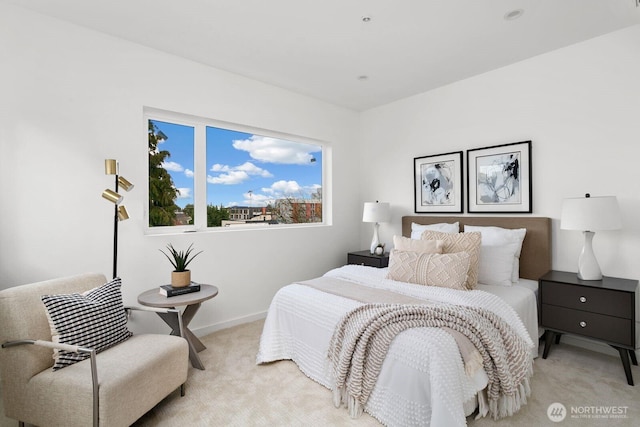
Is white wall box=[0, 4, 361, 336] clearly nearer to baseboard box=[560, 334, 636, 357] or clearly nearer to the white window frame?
the white window frame

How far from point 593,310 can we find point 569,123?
64.2 inches

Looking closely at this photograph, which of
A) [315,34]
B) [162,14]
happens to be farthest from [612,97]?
[162,14]

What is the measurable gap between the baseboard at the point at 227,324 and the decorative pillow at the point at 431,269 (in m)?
1.68

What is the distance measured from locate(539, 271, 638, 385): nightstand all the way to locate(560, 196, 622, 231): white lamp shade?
45 cm

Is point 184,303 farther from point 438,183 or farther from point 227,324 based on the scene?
point 438,183

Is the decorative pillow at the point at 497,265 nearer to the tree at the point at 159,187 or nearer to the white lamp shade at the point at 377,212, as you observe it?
the white lamp shade at the point at 377,212

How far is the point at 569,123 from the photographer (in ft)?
9.70

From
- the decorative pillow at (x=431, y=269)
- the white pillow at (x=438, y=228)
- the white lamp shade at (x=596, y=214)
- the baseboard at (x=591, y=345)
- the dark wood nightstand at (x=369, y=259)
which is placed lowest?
the baseboard at (x=591, y=345)

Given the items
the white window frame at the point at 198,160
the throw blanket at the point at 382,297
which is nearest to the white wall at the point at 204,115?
the white window frame at the point at 198,160

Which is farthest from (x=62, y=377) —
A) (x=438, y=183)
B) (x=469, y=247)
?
(x=438, y=183)

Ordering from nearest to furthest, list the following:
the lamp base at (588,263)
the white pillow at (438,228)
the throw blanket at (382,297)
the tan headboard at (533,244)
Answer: the throw blanket at (382,297)
the lamp base at (588,263)
the tan headboard at (533,244)
the white pillow at (438,228)

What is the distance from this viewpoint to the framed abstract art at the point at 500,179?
3.22 meters

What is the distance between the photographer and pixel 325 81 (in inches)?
145

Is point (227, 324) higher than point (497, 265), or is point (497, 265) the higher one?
point (497, 265)
